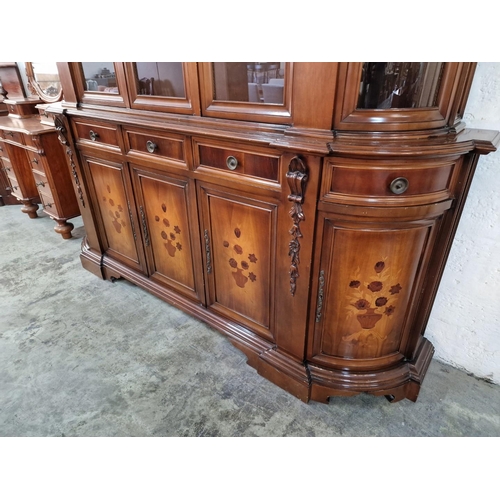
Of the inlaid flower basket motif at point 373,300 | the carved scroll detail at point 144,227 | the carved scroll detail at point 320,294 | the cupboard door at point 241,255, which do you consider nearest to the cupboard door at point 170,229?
the carved scroll detail at point 144,227

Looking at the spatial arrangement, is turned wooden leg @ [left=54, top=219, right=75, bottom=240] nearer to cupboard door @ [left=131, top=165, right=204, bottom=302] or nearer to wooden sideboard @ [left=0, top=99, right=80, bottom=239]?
wooden sideboard @ [left=0, top=99, right=80, bottom=239]

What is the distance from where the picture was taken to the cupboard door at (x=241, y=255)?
1334mm

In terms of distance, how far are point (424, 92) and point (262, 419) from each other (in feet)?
4.18

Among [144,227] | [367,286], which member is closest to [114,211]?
[144,227]

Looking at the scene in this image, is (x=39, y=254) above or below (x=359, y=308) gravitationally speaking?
below

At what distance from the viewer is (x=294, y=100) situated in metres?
1.04

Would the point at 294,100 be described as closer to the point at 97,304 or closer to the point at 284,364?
the point at 284,364

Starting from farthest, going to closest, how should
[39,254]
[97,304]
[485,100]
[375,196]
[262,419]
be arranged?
[39,254] < [97,304] < [262,419] < [485,100] < [375,196]

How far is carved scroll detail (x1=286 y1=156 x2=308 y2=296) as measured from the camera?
42.6 inches

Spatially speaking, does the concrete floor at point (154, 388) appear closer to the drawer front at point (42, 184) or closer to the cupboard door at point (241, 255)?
the cupboard door at point (241, 255)

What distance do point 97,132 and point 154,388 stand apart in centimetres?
132

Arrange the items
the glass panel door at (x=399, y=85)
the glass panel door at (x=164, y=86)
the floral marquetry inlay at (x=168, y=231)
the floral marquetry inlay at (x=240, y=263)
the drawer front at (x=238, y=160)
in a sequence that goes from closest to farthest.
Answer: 1. the glass panel door at (x=399, y=85)
2. the drawer front at (x=238, y=160)
3. the glass panel door at (x=164, y=86)
4. the floral marquetry inlay at (x=240, y=263)
5. the floral marquetry inlay at (x=168, y=231)

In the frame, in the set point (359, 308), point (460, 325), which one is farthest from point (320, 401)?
point (460, 325)

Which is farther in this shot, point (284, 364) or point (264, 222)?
point (284, 364)
